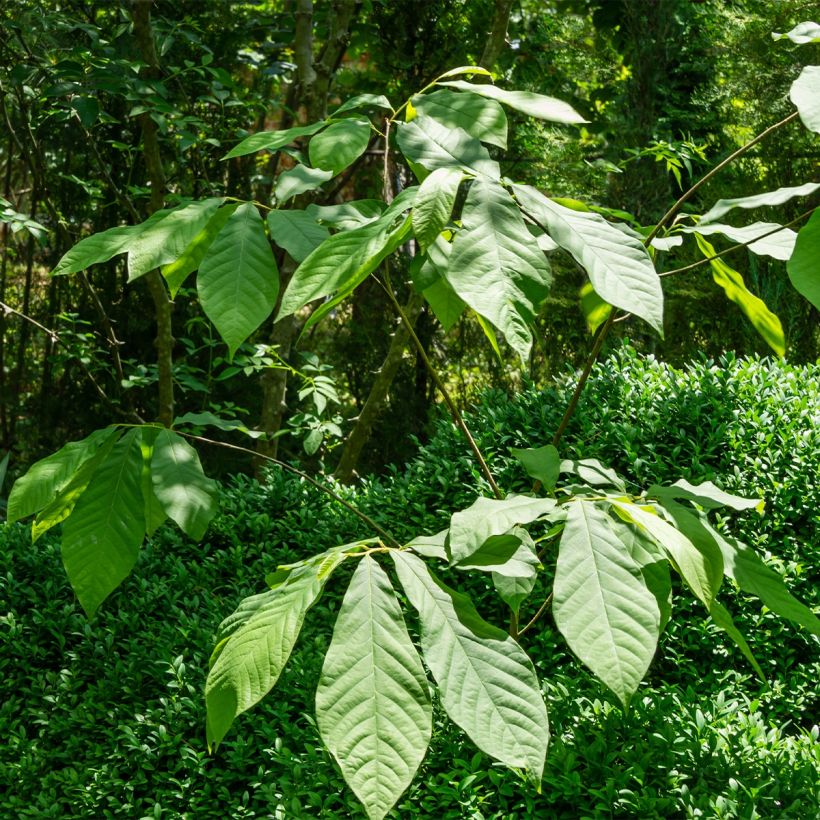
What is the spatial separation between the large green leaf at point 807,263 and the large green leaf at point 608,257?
0.44ft

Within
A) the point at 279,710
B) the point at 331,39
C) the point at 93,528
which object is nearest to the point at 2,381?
the point at 331,39

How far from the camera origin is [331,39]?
14.6ft

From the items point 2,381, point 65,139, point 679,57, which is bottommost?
point 2,381

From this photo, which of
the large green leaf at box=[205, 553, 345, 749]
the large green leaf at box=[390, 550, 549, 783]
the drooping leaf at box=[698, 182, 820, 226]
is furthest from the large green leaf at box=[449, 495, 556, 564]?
the drooping leaf at box=[698, 182, 820, 226]

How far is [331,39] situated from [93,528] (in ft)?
12.2

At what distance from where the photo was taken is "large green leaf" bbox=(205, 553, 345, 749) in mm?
1018

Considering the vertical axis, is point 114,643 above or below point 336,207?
below

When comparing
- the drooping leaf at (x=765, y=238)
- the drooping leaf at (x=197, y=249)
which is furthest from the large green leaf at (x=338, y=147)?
the drooping leaf at (x=765, y=238)

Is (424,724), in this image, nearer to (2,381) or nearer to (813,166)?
(2,381)

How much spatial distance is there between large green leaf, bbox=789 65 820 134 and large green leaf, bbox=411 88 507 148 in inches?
13.5

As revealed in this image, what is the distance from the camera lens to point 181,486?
1388 millimetres

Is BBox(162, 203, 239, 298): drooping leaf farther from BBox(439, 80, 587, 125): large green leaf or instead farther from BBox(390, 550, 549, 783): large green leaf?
BBox(390, 550, 549, 783): large green leaf

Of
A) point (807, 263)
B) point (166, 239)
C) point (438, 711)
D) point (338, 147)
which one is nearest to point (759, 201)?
point (807, 263)

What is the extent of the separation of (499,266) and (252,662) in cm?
52
